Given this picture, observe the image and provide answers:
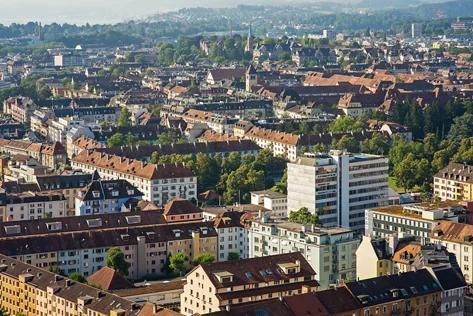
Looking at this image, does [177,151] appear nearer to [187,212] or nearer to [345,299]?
[187,212]

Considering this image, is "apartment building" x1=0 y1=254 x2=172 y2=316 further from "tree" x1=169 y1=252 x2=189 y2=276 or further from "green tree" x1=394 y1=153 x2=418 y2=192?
"green tree" x1=394 y1=153 x2=418 y2=192

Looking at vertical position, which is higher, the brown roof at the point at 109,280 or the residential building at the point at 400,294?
the residential building at the point at 400,294

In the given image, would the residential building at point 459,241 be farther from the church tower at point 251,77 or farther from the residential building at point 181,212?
the church tower at point 251,77

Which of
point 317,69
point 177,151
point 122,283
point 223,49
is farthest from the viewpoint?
point 223,49

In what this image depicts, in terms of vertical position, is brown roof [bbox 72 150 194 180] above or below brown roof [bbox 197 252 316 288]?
below

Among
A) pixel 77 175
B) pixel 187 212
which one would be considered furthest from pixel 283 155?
pixel 187 212

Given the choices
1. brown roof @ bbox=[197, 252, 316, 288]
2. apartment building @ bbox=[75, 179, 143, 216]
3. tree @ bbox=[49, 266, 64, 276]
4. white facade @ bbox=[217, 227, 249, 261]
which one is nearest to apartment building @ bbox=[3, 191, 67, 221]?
apartment building @ bbox=[75, 179, 143, 216]

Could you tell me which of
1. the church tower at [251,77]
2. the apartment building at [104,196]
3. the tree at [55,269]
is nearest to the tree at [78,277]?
the tree at [55,269]
